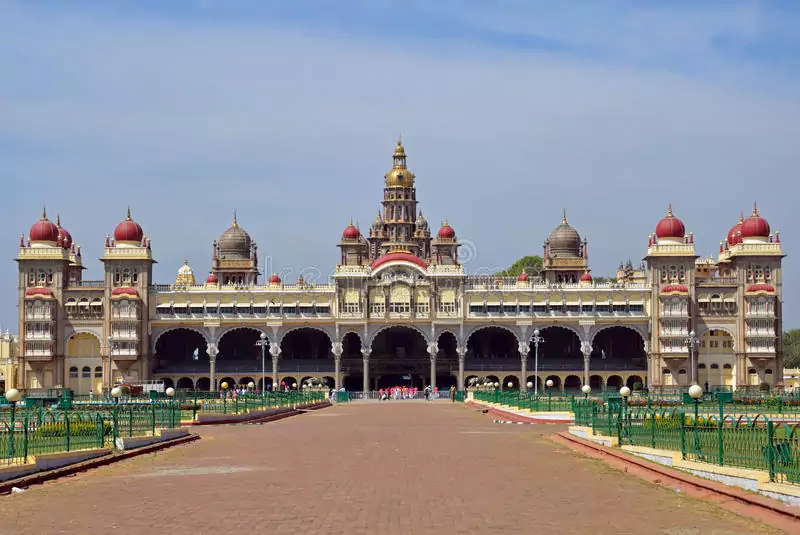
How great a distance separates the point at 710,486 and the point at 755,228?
87.9 meters

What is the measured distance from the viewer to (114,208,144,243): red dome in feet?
348

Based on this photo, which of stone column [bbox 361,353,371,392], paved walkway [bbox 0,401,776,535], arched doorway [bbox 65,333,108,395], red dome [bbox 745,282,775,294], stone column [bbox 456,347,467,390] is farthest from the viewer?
stone column [bbox 361,353,371,392]

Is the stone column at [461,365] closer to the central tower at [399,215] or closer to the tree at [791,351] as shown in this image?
the central tower at [399,215]

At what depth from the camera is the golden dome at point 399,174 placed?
125000 millimetres

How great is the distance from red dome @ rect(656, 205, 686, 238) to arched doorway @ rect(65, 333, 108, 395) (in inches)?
1887

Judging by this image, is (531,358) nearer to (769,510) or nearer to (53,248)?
(53,248)

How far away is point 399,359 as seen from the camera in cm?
11156

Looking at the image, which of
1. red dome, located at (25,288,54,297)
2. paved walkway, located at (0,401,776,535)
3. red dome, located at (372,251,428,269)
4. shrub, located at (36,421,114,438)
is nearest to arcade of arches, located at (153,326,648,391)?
red dome, located at (372,251,428,269)

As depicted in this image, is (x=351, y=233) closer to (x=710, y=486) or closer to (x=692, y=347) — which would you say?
(x=692, y=347)

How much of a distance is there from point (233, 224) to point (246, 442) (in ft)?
298

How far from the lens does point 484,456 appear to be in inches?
1150

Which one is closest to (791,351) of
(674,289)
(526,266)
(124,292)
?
(526,266)

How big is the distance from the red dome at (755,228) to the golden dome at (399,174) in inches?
1406

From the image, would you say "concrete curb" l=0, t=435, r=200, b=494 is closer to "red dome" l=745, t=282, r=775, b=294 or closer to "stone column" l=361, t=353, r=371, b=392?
"stone column" l=361, t=353, r=371, b=392
